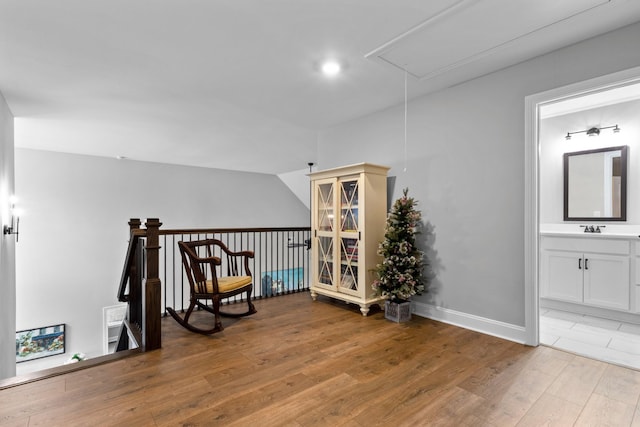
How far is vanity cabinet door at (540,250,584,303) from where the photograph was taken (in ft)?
11.9

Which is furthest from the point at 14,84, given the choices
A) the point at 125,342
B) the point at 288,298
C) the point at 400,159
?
the point at 400,159

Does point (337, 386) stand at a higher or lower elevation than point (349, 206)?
lower

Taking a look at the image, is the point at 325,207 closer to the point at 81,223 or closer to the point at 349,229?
the point at 349,229

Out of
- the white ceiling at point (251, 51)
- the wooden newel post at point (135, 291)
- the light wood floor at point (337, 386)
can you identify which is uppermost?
the white ceiling at point (251, 51)

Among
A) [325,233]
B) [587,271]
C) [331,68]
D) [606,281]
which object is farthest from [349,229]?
[606,281]

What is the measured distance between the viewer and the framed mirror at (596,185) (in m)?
3.56

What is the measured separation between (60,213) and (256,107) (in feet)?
15.8

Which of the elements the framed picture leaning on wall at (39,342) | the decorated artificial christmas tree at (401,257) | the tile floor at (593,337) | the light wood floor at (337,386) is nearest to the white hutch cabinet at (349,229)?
the decorated artificial christmas tree at (401,257)

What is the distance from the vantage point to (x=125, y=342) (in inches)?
→ 142

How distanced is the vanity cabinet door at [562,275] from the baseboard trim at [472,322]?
143 centimetres

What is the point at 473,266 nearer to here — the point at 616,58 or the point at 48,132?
the point at 616,58

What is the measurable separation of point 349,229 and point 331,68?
178 cm

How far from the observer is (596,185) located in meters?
3.73

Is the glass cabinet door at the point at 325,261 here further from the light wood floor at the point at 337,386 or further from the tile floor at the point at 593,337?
the tile floor at the point at 593,337
